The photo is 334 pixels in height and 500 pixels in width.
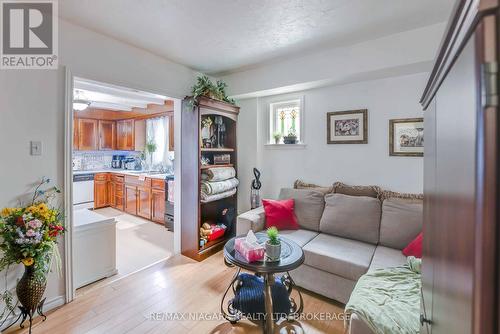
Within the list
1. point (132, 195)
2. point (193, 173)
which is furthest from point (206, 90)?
point (132, 195)

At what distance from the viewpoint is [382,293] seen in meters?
1.56

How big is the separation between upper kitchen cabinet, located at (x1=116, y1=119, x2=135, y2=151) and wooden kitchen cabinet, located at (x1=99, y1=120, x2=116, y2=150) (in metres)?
0.09

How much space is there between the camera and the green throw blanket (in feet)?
4.25

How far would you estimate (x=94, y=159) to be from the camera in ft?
19.3

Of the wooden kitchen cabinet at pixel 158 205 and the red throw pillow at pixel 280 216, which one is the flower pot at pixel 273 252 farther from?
the wooden kitchen cabinet at pixel 158 205

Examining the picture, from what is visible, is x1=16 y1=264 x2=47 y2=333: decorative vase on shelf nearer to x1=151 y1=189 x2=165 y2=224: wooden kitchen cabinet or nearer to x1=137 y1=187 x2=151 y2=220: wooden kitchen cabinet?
x1=151 y1=189 x2=165 y2=224: wooden kitchen cabinet

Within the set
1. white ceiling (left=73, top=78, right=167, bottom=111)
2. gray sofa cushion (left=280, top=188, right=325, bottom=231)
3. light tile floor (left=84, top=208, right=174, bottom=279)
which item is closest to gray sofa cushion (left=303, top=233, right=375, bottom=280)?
gray sofa cushion (left=280, top=188, right=325, bottom=231)

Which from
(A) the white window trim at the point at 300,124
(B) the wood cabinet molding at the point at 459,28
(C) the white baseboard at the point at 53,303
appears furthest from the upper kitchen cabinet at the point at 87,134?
(B) the wood cabinet molding at the point at 459,28

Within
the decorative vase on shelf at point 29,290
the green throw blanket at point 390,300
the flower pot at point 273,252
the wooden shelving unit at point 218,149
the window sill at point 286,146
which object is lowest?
the decorative vase on shelf at point 29,290

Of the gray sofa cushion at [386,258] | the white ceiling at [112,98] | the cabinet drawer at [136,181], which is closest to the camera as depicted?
the gray sofa cushion at [386,258]

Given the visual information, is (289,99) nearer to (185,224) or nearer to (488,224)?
(185,224)

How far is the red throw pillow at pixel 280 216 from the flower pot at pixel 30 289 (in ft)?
7.02

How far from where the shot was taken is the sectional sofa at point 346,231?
2.09 meters

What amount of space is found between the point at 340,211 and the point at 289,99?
172 centimetres
